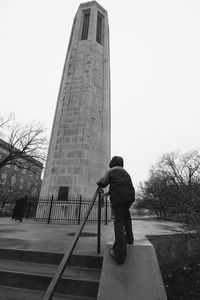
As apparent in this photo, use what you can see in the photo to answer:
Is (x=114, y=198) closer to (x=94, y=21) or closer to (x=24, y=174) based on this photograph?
(x=94, y=21)

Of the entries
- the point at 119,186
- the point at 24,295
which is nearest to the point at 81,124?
the point at 119,186

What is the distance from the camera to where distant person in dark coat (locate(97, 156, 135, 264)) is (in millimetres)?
2414

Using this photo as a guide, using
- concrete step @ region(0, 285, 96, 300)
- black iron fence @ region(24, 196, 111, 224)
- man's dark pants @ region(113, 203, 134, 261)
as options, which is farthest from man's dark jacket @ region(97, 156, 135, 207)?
black iron fence @ region(24, 196, 111, 224)

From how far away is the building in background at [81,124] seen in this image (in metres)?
11.7

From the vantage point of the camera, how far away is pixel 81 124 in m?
13.0

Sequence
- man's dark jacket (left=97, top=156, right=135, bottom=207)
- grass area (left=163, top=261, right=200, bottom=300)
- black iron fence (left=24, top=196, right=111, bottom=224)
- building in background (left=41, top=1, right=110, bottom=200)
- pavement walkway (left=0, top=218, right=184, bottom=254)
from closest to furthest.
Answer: man's dark jacket (left=97, top=156, right=135, bottom=207) < grass area (left=163, top=261, right=200, bottom=300) < pavement walkway (left=0, top=218, right=184, bottom=254) < black iron fence (left=24, top=196, right=111, bottom=224) < building in background (left=41, top=1, right=110, bottom=200)

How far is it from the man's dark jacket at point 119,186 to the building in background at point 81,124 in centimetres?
863

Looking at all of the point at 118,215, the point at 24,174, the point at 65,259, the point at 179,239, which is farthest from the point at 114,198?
the point at 24,174

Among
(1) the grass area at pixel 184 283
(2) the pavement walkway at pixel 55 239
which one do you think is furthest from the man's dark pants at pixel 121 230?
(1) the grass area at pixel 184 283

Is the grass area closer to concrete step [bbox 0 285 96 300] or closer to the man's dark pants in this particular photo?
the man's dark pants

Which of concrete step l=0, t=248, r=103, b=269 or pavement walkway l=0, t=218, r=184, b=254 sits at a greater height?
pavement walkway l=0, t=218, r=184, b=254

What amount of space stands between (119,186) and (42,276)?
1.67 metres

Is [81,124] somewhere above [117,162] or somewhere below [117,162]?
above

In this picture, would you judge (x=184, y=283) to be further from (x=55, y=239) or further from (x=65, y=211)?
(x=65, y=211)
